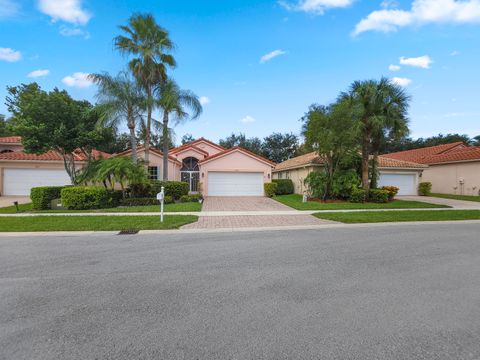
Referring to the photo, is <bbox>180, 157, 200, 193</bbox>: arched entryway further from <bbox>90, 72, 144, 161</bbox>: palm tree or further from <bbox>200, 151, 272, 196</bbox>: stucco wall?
<bbox>90, 72, 144, 161</bbox>: palm tree

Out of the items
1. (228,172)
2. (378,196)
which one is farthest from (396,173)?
(228,172)

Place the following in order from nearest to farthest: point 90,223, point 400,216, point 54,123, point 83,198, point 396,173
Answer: point 90,223 < point 400,216 < point 83,198 < point 54,123 < point 396,173

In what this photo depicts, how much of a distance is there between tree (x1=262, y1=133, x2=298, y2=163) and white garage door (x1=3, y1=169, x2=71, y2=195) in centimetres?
3603

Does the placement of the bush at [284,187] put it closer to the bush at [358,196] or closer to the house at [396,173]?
the house at [396,173]

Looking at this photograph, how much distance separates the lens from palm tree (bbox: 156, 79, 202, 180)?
1661 cm

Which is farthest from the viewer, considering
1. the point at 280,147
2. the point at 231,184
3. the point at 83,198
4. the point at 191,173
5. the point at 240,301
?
the point at 280,147

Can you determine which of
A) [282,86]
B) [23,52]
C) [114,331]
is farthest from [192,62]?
[114,331]

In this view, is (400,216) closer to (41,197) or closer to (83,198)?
(83,198)

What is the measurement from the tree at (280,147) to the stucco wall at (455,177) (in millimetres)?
25427

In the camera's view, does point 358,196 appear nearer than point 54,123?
No

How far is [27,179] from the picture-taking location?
19203 mm

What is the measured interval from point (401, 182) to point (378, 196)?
691 cm

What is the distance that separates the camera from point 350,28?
42.7ft

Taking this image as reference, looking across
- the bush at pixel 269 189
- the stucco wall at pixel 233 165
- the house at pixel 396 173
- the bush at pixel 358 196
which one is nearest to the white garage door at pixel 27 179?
the stucco wall at pixel 233 165
